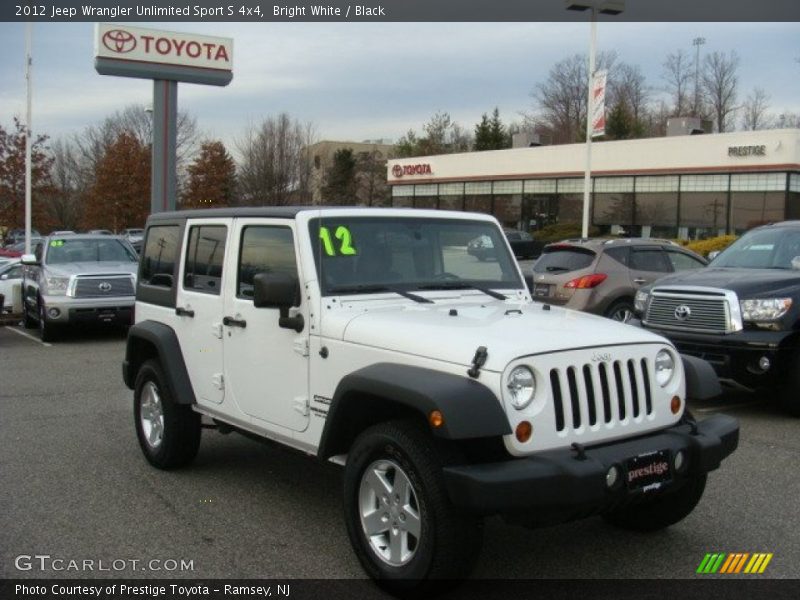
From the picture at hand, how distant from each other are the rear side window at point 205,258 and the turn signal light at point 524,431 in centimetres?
268

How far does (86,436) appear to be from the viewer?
7430mm

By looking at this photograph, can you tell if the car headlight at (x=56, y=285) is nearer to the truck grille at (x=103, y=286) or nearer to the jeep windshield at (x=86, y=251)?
the truck grille at (x=103, y=286)

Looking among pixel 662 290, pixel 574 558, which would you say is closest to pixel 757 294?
pixel 662 290

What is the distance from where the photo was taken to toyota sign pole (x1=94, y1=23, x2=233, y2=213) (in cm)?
2486

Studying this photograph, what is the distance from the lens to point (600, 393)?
160 inches

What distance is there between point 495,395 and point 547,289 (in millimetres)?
9096

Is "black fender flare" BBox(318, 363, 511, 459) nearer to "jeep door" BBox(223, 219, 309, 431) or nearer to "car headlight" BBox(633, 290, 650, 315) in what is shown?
"jeep door" BBox(223, 219, 309, 431)

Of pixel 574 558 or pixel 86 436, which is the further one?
pixel 86 436

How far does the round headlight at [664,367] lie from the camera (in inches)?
175

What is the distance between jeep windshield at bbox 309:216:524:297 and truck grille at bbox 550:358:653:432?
52.7 inches

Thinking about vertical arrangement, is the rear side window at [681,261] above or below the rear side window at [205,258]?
below

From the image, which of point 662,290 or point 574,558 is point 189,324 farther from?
point 662,290

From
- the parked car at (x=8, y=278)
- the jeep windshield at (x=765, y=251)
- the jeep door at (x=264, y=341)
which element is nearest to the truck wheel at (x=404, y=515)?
the jeep door at (x=264, y=341)

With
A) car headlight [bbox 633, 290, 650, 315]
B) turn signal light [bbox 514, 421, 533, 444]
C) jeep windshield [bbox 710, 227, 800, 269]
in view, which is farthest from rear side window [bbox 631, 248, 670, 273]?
turn signal light [bbox 514, 421, 533, 444]
